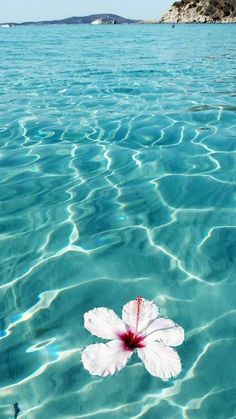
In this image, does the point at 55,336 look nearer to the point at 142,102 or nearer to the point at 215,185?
the point at 215,185

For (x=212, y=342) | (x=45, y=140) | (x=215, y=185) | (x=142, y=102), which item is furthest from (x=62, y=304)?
(x=142, y=102)

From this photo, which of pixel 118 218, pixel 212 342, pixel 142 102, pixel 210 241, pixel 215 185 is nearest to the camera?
pixel 212 342

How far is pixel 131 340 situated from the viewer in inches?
69.1

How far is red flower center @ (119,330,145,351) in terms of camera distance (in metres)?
1.74

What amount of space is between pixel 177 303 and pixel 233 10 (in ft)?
429

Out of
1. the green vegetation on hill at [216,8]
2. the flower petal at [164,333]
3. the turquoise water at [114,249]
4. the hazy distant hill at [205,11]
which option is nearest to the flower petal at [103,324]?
the flower petal at [164,333]

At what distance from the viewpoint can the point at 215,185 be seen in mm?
4102

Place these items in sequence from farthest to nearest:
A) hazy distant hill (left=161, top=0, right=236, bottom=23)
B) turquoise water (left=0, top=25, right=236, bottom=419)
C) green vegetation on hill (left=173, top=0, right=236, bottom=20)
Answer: green vegetation on hill (left=173, top=0, right=236, bottom=20) < hazy distant hill (left=161, top=0, right=236, bottom=23) < turquoise water (left=0, top=25, right=236, bottom=419)

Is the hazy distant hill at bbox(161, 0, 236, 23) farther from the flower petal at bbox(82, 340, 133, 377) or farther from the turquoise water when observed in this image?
the flower petal at bbox(82, 340, 133, 377)

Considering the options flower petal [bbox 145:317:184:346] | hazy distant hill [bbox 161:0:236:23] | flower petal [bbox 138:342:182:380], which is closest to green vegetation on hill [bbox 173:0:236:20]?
hazy distant hill [bbox 161:0:236:23]

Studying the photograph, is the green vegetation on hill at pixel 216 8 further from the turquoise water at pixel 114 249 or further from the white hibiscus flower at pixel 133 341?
the white hibiscus flower at pixel 133 341

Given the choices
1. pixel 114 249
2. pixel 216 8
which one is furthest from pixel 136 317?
pixel 216 8

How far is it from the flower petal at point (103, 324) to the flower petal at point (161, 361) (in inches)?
5.6

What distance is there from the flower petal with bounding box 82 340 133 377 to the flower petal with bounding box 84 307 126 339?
8 centimetres
